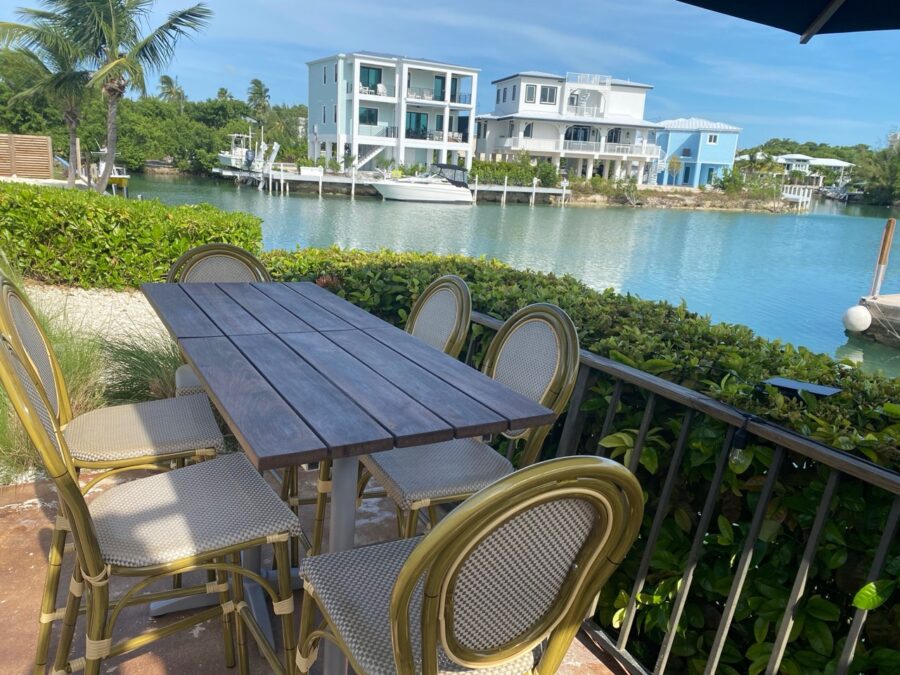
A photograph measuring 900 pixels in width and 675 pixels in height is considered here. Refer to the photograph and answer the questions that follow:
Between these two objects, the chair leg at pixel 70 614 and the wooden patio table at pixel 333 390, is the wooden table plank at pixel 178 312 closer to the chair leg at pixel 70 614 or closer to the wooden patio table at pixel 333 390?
the wooden patio table at pixel 333 390

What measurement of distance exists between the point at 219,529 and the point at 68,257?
658cm

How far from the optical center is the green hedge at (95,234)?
21.8ft

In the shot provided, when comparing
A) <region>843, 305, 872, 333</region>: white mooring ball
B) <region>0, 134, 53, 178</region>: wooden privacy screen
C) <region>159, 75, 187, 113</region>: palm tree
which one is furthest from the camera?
<region>159, 75, 187, 113</region>: palm tree

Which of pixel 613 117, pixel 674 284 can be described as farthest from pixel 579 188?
pixel 674 284

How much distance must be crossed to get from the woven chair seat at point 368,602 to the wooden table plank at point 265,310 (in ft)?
3.33

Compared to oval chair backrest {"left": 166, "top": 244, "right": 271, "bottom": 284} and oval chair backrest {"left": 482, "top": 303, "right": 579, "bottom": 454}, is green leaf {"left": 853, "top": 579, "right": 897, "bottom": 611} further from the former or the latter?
oval chair backrest {"left": 166, "top": 244, "right": 271, "bottom": 284}

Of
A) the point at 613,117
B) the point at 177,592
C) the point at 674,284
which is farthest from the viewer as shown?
the point at 613,117

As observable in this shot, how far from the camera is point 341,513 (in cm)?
153

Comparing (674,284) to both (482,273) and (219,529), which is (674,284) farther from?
(219,529)

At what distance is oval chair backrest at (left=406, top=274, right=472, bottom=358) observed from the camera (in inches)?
93.9

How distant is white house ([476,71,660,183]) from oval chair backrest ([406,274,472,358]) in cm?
4437

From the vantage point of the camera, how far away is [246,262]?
329 cm

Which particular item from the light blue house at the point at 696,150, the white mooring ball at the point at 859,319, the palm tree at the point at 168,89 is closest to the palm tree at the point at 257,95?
the palm tree at the point at 168,89

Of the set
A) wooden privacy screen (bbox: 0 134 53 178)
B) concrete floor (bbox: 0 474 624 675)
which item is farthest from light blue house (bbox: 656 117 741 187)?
concrete floor (bbox: 0 474 624 675)
